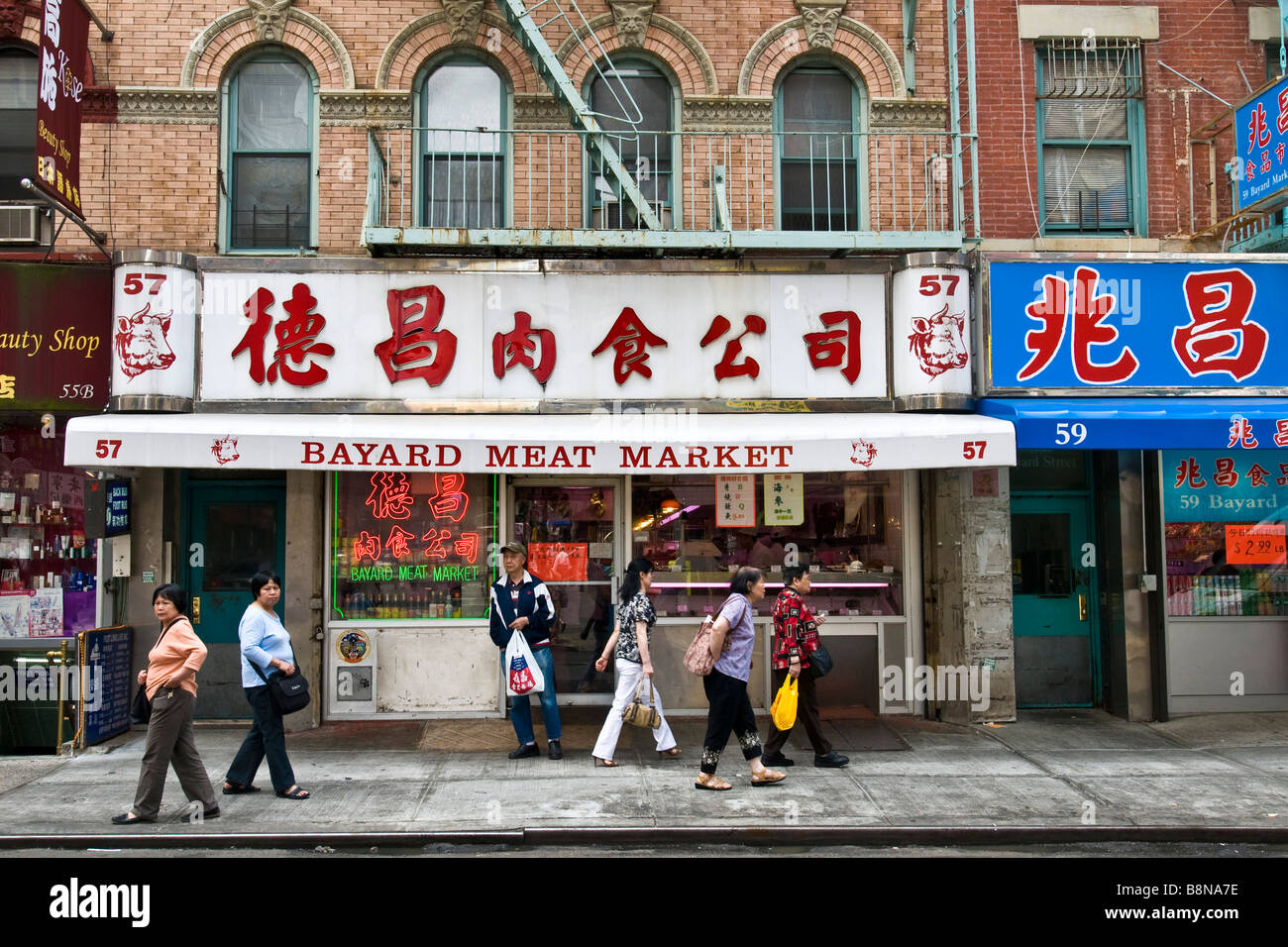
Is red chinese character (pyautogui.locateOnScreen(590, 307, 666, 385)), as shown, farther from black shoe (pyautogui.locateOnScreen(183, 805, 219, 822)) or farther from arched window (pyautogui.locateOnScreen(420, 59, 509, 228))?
black shoe (pyautogui.locateOnScreen(183, 805, 219, 822))

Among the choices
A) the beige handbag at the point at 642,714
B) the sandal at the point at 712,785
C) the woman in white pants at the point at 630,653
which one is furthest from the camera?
the woman in white pants at the point at 630,653

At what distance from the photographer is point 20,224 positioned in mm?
10477

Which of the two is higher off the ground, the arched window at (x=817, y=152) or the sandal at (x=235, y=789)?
the arched window at (x=817, y=152)

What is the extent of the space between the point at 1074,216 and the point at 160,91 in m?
9.86

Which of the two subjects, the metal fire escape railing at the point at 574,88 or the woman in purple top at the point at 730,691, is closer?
the woman in purple top at the point at 730,691

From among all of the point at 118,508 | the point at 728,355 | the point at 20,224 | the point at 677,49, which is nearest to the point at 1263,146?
the point at 728,355

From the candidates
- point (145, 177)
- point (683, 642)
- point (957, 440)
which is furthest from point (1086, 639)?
point (145, 177)

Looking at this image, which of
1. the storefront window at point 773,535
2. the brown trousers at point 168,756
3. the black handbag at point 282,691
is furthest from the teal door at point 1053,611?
the brown trousers at point 168,756

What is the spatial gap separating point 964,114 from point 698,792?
Answer: 773cm

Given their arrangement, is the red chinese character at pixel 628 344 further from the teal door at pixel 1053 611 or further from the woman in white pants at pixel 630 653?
the teal door at pixel 1053 611

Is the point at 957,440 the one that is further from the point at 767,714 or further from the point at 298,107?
the point at 298,107

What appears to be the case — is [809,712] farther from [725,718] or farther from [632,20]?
[632,20]

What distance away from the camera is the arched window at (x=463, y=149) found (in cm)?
1100

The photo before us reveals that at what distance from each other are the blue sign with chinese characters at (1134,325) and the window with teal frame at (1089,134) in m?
1.17
